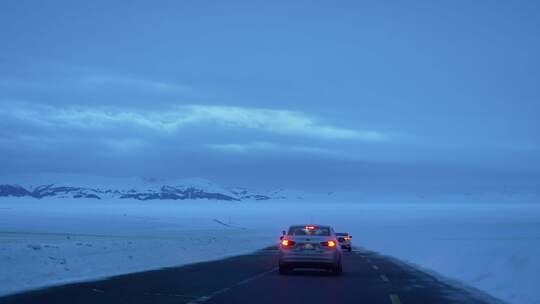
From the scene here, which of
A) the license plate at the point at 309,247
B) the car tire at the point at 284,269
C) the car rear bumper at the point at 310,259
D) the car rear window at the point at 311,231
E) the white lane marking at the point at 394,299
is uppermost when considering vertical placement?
the car rear window at the point at 311,231

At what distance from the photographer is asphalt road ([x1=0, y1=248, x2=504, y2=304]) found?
14.6 meters

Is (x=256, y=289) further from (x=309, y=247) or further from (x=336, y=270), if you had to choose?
(x=336, y=270)

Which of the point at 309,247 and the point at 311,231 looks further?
the point at 311,231

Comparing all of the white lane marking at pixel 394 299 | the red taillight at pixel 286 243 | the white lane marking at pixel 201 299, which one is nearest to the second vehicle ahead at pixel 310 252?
the red taillight at pixel 286 243

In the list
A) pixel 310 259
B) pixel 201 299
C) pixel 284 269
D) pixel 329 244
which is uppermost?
pixel 329 244

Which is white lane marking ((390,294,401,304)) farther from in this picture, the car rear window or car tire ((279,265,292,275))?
the car rear window

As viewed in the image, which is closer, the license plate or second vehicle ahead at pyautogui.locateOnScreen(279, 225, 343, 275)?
second vehicle ahead at pyautogui.locateOnScreen(279, 225, 343, 275)

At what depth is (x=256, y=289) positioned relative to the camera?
56.2ft

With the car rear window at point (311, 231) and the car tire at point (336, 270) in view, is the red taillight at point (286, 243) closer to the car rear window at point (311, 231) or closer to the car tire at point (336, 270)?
the car rear window at point (311, 231)

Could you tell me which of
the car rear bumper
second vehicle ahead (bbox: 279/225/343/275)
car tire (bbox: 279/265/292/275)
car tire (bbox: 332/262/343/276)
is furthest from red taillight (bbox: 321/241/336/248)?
car tire (bbox: 279/265/292/275)

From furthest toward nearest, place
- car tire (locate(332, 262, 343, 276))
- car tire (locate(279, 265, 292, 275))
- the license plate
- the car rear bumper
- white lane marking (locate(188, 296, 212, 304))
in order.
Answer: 1. car tire (locate(279, 265, 292, 275))
2. car tire (locate(332, 262, 343, 276))
3. the license plate
4. the car rear bumper
5. white lane marking (locate(188, 296, 212, 304))

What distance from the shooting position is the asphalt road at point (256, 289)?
48.0ft

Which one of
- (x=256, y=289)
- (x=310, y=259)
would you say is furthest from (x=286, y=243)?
(x=256, y=289)

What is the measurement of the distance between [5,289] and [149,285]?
3.24 meters
